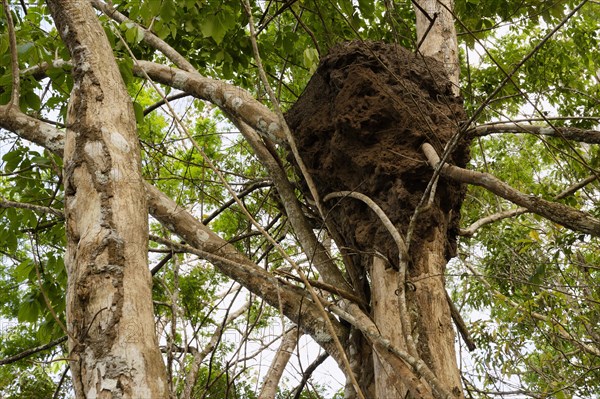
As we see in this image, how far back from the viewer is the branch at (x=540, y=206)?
1573 millimetres

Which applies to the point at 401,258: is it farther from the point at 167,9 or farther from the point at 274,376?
the point at 167,9

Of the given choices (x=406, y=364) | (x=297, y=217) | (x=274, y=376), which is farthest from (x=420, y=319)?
(x=274, y=376)

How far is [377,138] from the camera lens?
8.16 feet

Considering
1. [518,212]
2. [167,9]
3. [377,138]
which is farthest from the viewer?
[518,212]

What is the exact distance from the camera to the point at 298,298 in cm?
253

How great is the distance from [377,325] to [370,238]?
356 millimetres

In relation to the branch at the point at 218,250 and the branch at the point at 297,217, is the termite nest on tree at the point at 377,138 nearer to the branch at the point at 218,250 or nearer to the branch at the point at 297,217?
the branch at the point at 297,217

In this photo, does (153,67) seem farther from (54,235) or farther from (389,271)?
(389,271)

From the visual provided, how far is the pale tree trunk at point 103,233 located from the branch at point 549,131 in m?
1.28

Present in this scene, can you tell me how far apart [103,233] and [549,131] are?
61.4 inches

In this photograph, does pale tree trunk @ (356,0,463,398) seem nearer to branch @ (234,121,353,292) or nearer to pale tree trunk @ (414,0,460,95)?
branch @ (234,121,353,292)

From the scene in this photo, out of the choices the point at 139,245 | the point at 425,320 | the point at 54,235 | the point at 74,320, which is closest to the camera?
the point at 74,320

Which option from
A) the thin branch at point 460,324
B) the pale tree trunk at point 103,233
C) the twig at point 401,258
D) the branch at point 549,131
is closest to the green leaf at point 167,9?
the pale tree trunk at point 103,233

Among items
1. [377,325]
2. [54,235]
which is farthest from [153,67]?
[377,325]
